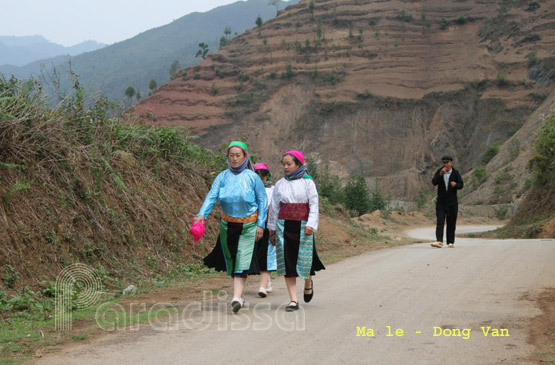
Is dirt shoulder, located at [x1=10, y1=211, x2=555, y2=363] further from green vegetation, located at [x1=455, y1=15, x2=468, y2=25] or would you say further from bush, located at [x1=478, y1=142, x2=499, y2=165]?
green vegetation, located at [x1=455, y1=15, x2=468, y2=25]

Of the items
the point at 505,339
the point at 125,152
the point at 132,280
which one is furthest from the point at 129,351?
the point at 125,152

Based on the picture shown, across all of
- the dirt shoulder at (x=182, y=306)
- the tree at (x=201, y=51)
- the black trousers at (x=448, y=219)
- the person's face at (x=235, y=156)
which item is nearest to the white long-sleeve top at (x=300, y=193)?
the person's face at (x=235, y=156)

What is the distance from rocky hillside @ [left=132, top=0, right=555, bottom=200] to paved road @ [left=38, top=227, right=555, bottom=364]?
64.4 metres

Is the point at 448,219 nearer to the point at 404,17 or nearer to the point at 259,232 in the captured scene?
the point at 259,232

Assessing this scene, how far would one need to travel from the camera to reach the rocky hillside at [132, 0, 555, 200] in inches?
3027

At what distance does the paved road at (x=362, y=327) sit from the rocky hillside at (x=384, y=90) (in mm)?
64415

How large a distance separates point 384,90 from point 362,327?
78473 millimetres

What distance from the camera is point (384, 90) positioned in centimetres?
A: 8131

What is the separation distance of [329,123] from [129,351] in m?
76.5

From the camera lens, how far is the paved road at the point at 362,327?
4.50 m

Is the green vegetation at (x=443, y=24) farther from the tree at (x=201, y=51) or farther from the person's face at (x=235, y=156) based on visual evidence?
the person's face at (x=235, y=156)

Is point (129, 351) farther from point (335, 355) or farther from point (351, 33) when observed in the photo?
point (351, 33)

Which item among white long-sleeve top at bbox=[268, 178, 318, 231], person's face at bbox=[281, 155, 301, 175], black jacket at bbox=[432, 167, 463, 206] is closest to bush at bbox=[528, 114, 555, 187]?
black jacket at bbox=[432, 167, 463, 206]

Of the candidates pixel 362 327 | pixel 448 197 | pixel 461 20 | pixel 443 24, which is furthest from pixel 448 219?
pixel 461 20
